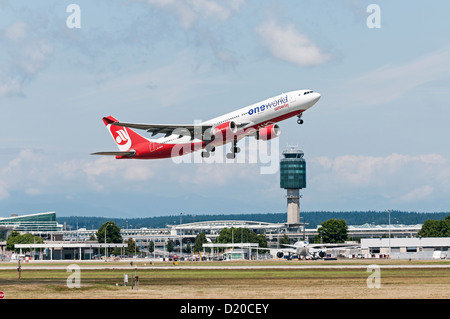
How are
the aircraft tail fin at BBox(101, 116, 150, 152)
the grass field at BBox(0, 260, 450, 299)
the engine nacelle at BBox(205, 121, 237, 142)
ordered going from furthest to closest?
the aircraft tail fin at BBox(101, 116, 150, 152)
the engine nacelle at BBox(205, 121, 237, 142)
the grass field at BBox(0, 260, 450, 299)

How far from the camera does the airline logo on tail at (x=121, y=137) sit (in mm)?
106912

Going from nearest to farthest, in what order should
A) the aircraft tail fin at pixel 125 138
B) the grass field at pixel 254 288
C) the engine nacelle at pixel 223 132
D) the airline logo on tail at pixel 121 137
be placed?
the grass field at pixel 254 288 < the engine nacelle at pixel 223 132 < the aircraft tail fin at pixel 125 138 < the airline logo on tail at pixel 121 137

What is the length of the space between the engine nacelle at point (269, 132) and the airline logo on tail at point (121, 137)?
71.4 ft

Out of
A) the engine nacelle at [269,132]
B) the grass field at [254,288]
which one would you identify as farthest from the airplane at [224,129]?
the grass field at [254,288]

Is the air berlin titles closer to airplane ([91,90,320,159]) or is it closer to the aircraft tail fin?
airplane ([91,90,320,159])

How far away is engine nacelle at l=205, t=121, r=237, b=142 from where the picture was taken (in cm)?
8869

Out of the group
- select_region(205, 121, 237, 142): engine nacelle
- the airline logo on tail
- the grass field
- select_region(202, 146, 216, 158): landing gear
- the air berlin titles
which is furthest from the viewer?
the airline logo on tail

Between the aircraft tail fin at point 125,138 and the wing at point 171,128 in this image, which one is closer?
the wing at point 171,128

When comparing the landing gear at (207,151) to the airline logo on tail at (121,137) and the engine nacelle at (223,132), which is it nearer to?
the engine nacelle at (223,132)

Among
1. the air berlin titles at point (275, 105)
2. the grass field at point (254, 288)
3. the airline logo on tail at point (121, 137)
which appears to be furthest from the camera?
the airline logo on tail at point (121, 137)

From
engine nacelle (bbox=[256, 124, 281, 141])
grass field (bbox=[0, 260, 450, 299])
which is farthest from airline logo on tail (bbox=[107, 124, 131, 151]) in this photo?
grass field (bbox=[0, 260, 450, 299])

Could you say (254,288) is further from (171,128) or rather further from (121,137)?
(121,137)
